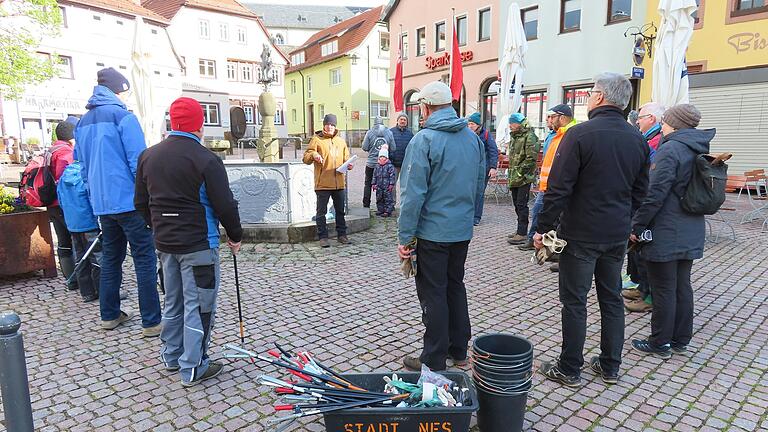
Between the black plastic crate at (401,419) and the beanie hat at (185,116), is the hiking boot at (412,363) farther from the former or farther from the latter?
the beanie hat at (185,116)

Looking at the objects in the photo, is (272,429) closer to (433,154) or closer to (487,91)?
(433,154)

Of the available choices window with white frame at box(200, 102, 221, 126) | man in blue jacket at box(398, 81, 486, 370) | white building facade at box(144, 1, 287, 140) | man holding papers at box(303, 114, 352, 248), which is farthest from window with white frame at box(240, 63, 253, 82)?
man in blue jacket at box(398, 81, 486, 370)

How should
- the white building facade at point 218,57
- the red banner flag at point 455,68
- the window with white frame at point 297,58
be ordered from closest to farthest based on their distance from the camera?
1. the red banner flag at point 455,68
2. the white building facade at point 218,57
3. the window with white frame at point 297,58

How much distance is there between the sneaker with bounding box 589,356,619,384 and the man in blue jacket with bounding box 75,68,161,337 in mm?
3552

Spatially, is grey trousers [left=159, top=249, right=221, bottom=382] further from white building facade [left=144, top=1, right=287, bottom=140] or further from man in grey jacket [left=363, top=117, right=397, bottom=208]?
white building facade [left=144, top=1, right=287, bottom=140]

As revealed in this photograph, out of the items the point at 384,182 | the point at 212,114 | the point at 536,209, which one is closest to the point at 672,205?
the point at 536,209

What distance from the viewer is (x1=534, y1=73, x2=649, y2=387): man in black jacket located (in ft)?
10.8

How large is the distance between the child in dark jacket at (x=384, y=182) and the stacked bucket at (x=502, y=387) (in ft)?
22.6

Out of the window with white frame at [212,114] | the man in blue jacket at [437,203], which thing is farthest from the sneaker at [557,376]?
the window with white frame at [212,114]

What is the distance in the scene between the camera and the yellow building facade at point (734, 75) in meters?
13.5

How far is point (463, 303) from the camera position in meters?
3.79

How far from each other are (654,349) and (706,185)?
1.33 m

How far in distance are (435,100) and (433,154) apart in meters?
0.39

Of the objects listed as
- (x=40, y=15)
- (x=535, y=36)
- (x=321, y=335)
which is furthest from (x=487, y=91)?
(x=321, y=335)
